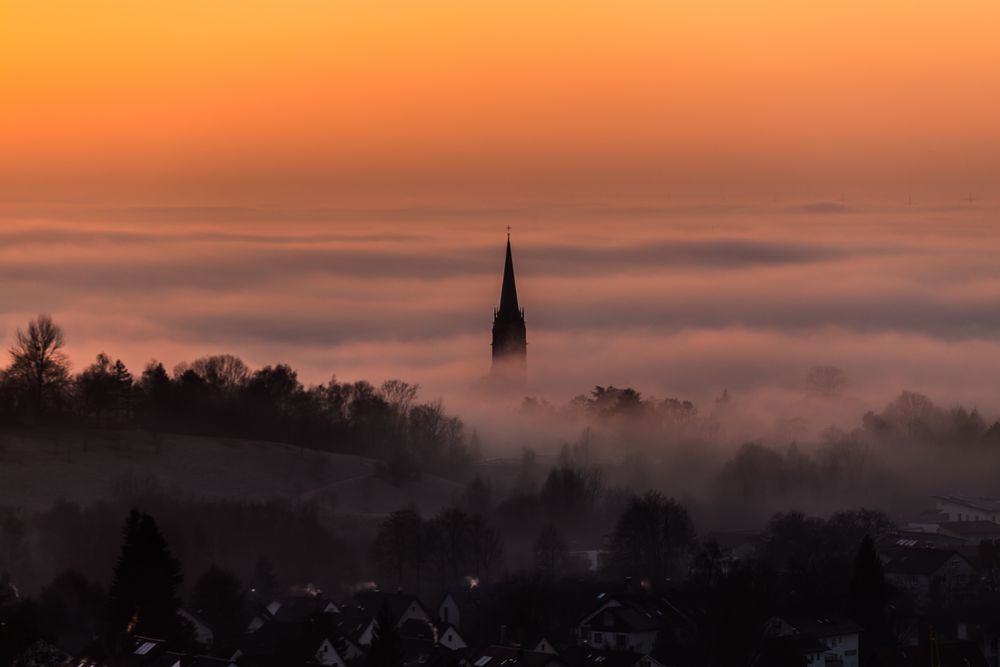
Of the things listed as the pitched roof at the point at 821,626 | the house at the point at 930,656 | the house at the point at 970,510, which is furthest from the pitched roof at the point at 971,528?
the house at the point at 930,656

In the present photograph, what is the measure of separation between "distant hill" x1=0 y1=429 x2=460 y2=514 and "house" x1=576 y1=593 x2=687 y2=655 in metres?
56.7

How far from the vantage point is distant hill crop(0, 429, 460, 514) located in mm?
181375

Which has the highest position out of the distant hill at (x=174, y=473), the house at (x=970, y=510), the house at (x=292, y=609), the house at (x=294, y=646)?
the distant hill at (x=174, y=473)

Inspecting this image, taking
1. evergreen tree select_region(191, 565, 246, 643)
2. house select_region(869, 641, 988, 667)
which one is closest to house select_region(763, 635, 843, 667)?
house select_region(869, 641, 988, 667)

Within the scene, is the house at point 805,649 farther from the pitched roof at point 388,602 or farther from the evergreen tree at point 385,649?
the evergreen tree at point 385,649

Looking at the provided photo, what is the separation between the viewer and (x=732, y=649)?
116125mm

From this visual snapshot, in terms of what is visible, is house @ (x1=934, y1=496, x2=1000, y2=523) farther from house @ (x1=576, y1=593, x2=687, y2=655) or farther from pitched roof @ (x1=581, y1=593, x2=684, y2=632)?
A: house @ (x1=576, y1=593, x2=687, y2=655)

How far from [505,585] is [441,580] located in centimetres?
1393

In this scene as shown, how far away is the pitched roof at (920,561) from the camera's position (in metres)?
148

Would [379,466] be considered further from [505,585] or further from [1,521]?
[505,585]

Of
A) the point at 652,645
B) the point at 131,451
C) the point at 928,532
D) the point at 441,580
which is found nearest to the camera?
the point at 652,645

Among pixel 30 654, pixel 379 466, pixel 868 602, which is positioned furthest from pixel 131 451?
pixel 30 654

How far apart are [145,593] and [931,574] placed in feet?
161

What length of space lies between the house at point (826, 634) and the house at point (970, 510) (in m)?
67.6
